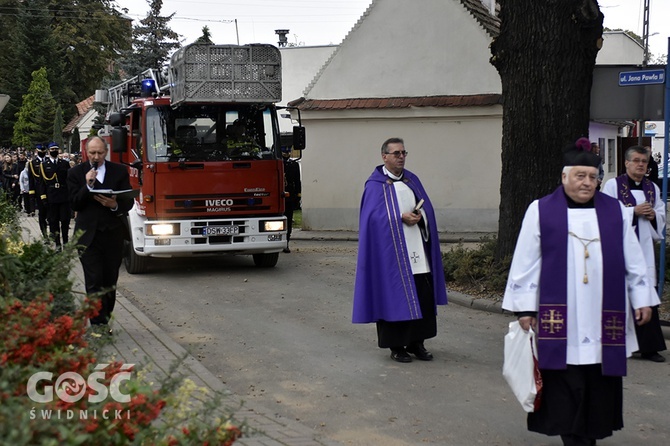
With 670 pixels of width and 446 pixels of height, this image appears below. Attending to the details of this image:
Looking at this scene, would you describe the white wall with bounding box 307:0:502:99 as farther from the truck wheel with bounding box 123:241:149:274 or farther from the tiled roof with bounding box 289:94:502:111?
the truck wheel with bounding box 123:241:149:274

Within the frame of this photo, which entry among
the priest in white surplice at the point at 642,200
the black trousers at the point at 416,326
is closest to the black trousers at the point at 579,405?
the black trousers at the point at 416,326

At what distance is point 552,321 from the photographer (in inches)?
233

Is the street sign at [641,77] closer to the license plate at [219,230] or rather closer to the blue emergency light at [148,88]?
the license plate at [219,230]

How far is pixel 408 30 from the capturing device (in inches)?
902

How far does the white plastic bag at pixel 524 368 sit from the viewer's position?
19.1ft

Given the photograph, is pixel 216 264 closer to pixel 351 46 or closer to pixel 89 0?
pixel 351 46

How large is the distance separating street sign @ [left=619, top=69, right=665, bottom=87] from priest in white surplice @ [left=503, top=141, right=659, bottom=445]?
581 cm

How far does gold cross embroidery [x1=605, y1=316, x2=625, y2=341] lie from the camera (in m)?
5.88

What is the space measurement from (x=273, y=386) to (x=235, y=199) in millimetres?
7019

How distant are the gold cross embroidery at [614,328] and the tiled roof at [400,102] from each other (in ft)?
53.2

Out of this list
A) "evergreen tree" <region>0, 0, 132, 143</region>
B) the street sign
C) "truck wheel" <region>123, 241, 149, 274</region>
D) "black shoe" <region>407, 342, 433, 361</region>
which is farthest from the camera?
"evergreen tree" <region>0, 0, 132, 143</region>

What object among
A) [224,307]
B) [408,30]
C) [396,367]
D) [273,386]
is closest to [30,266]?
[273,386]

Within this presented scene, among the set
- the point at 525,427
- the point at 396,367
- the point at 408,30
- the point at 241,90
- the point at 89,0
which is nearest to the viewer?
the point at 525,427

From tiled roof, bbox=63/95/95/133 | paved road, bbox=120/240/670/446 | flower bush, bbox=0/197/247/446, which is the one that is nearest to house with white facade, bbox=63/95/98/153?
tiled roof, bbox=63/95/95/133
